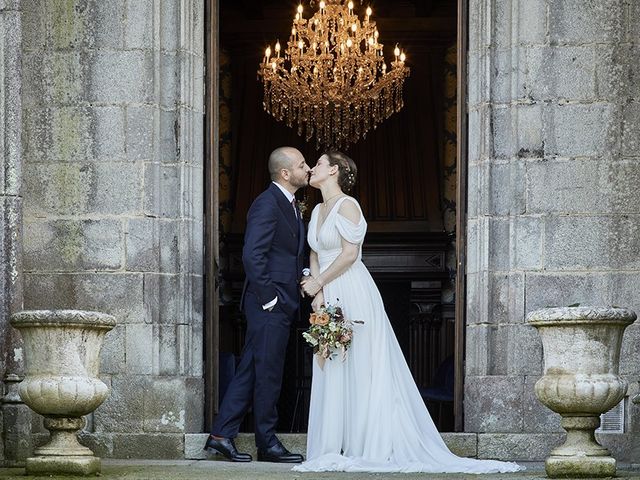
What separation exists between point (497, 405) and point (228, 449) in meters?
1.60

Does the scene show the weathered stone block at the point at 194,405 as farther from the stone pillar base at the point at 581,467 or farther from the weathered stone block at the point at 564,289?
the stone pillar base at the point at 581,467

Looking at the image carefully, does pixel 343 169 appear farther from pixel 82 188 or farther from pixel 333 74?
pixel 333 74

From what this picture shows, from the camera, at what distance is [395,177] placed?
13539mm

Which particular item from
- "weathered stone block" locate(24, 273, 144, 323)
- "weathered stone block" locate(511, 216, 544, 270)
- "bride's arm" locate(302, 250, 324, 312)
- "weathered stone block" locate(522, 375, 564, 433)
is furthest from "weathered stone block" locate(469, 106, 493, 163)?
"weathered stone block" locate(24, 273, 144, 323)

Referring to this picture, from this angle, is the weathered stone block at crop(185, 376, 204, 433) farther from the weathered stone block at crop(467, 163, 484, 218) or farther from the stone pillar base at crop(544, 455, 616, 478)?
the stone pillar base at crop(544, 455, 616, 478)

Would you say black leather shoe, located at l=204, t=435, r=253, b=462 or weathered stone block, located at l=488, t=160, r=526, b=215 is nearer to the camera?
black leather shoe, located at l=204, t=435, r=253, b=462

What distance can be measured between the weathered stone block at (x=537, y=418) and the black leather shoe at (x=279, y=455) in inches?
52.9

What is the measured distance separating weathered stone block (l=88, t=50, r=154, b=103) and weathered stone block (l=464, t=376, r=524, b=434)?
8.68 feet

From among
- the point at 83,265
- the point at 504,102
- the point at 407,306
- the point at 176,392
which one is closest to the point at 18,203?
the point at 83,265

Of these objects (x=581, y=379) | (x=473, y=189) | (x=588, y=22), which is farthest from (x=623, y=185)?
(x=581, y=379)

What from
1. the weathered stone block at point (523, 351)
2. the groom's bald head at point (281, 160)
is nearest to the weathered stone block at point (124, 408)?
the groom's bald head at point (281, 160)

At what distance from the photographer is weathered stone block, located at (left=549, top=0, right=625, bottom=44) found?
9500 mm

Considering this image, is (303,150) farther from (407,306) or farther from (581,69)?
(581,69)

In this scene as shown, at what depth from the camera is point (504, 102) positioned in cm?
956
